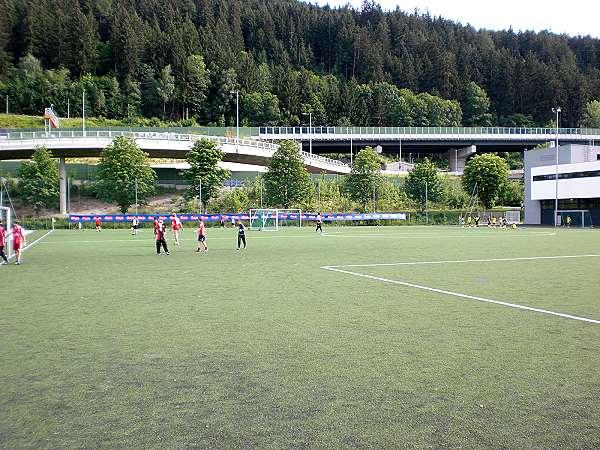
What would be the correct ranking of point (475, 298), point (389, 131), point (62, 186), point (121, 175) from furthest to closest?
point (389, 131) < point (62, 186) < point (121, 175) < point (475, 298)

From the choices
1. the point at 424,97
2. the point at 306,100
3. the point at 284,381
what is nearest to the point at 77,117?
the point at 306,100

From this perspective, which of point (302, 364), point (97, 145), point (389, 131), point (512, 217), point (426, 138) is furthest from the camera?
point (426, 138)

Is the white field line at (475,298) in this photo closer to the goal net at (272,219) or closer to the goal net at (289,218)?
the goal net at (272,219)

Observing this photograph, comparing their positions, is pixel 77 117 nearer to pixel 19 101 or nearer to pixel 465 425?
pixel 19 101

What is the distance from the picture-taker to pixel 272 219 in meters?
56.8

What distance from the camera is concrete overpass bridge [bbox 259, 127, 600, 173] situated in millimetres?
105688

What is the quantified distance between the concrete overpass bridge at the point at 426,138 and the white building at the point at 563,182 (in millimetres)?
40378

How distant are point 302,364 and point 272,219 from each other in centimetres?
5067

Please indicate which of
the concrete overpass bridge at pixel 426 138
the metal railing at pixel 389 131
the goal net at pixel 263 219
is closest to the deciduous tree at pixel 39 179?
the goal net at pixel 263 219

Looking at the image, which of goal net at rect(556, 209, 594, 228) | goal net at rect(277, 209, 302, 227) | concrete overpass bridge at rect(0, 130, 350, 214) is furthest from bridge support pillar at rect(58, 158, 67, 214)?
goal net at rect(556, 209, 594, 228)

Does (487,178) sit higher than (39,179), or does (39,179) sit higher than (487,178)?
(487,178)

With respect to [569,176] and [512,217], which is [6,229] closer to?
[569,176]

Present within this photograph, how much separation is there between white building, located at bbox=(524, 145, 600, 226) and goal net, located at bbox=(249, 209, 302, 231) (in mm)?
28908

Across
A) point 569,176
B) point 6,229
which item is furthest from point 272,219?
point 569,176
